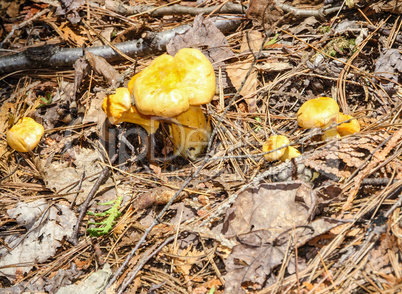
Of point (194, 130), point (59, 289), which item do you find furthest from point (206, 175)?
point (59, 289)

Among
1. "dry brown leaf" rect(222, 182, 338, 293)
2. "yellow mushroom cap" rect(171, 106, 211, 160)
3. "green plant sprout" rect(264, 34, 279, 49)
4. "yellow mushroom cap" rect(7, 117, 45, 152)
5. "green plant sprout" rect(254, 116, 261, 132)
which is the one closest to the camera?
"dry brown leaf" rect(222, 182, 338, 293)

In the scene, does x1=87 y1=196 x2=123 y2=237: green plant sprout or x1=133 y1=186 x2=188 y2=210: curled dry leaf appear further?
x1=133 y1=186 x2=188 y2=210: curled dry leaf

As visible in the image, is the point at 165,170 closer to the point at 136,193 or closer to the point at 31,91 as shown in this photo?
the point at 136,193

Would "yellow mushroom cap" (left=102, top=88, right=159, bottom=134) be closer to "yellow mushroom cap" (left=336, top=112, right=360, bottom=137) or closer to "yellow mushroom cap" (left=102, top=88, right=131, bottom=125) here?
"yellow mushroom cap" (left=102, top=88, right=131, bottom=125)

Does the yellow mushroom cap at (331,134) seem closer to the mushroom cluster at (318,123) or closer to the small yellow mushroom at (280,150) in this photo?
the mushroom cluster at (318,123)

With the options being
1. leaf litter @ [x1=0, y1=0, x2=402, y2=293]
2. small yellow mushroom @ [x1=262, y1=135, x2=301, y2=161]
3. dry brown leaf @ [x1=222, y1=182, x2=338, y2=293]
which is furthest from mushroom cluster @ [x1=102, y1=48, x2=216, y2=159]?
dry brown leaf @ [x1=222, y1=182, x2=338, y2=293]

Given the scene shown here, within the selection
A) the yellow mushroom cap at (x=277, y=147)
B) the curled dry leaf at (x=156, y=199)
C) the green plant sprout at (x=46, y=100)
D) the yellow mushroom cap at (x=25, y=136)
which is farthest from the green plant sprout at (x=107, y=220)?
the green plant sprout at (x=46, y=100)

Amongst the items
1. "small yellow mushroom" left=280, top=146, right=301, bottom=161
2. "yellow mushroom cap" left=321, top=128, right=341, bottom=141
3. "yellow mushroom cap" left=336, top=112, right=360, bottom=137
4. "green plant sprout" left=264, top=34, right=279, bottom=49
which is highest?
"green plant sprout" left=264, top=34, right=279, bottom=49
